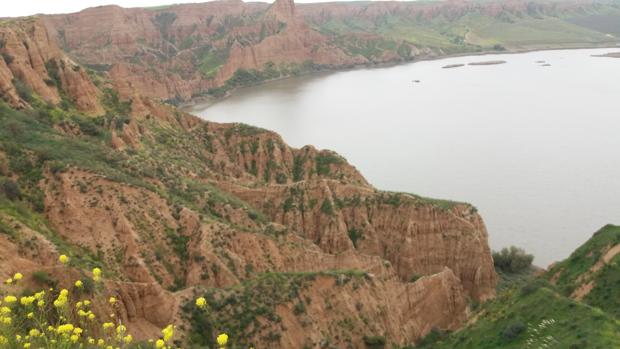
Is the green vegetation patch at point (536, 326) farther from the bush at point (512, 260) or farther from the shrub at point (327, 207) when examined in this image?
the shrub at point (327, 207)

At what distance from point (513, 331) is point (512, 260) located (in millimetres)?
20684

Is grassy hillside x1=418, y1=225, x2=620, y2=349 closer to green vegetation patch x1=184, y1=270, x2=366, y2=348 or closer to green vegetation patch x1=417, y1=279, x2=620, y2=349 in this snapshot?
green vegetation patch x1=417, y1=279, x2=620, y2=349

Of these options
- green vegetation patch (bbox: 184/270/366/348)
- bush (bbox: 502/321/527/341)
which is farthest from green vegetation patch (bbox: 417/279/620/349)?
green vegetation patch (bbox: 184/270/366/348)

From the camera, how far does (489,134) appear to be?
83.0m

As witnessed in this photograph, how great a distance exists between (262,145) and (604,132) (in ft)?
183

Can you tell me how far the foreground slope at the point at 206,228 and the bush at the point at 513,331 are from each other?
7.23 metres

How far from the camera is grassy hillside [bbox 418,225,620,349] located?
2217 cm

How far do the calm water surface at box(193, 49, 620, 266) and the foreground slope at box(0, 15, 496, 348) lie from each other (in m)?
13.0

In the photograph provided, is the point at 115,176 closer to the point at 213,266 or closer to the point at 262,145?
the point at 213,266

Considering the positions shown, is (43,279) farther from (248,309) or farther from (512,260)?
(512,260)

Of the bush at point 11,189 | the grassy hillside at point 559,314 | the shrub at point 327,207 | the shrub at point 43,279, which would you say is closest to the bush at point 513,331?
the grassy hillside at point 559,314

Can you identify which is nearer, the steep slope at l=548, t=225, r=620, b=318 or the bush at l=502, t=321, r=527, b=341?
the bush at l=502, t=321, r=527, b=341

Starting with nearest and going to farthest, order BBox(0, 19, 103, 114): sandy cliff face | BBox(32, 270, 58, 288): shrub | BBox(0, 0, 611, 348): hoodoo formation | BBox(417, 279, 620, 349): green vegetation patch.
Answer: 1. BBox(32, 270, 58, 288): shrub
2. BBox(417, 279, 620, 349): green vegetation patch
3. BBox(0, 0, 611, 348): hoodoo formation
4. BBox(0, 19, 103, 114): sandy cliff face

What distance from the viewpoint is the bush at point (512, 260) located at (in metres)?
43.8
